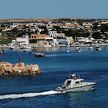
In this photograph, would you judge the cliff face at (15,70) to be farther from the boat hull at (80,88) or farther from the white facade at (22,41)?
the white facade at (22,41)

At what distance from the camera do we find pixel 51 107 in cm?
4378

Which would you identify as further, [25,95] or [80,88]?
[80,88]

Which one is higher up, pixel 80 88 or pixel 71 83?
pixel 71 83

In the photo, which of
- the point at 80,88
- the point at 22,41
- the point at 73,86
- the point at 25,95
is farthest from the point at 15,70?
the point at 22,41

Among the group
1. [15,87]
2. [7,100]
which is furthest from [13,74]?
[7,100]

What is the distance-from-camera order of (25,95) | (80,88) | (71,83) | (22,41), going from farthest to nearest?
1. (22,41)
2. (80,88)
3. (71,83)
4. (25,95)

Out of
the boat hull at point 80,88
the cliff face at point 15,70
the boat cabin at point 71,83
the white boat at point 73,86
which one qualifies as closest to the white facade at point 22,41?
the cliff face at point 15,70

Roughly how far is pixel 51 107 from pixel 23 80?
21729 millimetres

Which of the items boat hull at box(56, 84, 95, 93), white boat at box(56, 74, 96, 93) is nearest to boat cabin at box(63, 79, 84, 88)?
white boat at box(56, 74, 96, 93)

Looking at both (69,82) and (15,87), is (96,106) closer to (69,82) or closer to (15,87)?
(69,82)

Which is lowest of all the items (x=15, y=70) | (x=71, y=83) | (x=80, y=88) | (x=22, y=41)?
(x=22, y=41)

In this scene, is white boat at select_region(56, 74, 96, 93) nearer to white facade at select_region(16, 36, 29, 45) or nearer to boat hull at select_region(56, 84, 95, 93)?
boat hull at select_region(56, 84, 95, 93)

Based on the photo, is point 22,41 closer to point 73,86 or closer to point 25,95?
point 73,86

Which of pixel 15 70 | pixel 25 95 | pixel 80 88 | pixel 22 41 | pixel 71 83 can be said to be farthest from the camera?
pixel 22 41
